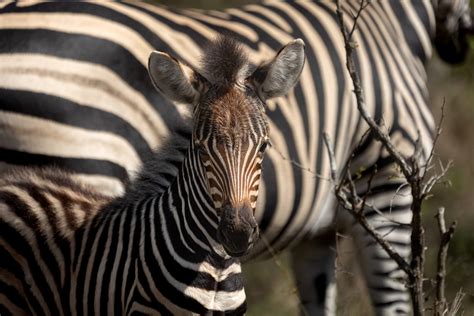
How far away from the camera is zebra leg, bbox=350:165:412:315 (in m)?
6.73

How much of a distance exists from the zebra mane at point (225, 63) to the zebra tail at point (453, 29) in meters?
3.15

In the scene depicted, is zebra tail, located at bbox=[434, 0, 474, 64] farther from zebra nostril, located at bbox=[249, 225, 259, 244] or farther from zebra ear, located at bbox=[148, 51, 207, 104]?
zebra nostril, located at bbox=[249, 225, 259, 244]

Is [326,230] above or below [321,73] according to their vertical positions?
below

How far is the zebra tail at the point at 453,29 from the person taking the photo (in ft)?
25.3

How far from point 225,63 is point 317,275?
293cm

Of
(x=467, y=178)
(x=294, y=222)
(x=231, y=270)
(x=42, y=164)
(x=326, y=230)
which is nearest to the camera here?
(x=231, y=270)

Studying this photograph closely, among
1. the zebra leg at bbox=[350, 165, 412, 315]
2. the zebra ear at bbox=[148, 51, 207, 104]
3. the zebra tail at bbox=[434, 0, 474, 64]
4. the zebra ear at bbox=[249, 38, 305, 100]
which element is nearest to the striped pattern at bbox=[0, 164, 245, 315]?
the zebra ear at bbox=[148, 51, 207, 104]

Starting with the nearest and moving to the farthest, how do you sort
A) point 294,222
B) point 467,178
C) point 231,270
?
point 231,270
point 294,222
point 467,178

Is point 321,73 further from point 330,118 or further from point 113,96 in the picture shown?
point 113,96

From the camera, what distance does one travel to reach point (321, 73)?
21.5ft

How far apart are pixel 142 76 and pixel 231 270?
143 cm

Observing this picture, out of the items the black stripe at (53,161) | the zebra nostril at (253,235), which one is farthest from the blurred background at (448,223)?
the zebra nostril at (253,235)

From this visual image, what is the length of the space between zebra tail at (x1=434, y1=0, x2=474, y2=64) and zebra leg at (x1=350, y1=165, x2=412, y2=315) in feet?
4.78

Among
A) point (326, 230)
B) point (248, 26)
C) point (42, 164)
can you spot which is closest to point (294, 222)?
point (326, 230)
